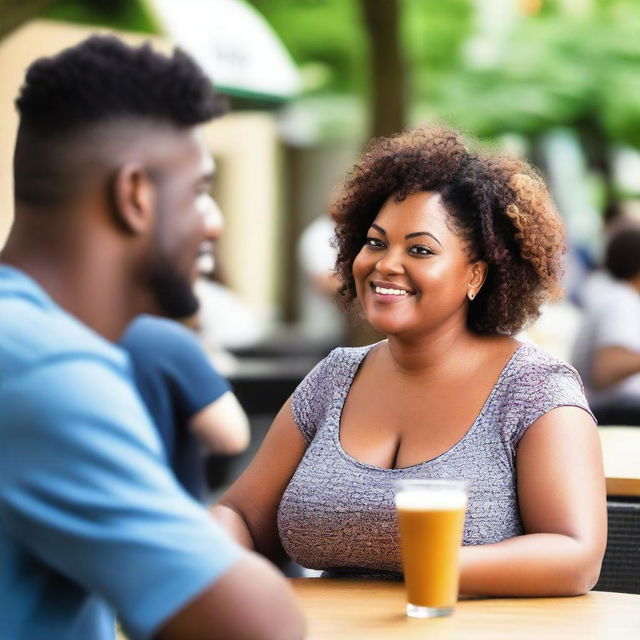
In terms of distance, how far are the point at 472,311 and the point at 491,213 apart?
0.71 feet

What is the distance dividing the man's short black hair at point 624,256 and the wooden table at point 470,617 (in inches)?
179

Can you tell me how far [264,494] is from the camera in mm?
2744

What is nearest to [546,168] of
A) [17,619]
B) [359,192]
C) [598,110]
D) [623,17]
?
[598,110]

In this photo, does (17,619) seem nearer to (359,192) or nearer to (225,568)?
(225,568)

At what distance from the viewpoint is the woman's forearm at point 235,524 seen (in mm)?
2682

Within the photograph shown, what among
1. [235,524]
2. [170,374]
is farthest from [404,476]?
[170,374]

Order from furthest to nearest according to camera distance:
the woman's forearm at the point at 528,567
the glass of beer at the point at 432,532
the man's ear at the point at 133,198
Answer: the woman's forearm at the point at 528,567 < the glass of beer at the point at 432,532 < the man's ear at the point at 133,198

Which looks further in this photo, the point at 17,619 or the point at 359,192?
the point at 359,192

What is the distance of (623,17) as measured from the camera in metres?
13.6

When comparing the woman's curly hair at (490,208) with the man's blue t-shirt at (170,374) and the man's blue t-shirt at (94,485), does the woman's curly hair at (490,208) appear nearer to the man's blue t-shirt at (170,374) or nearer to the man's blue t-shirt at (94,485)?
the man's blue t-shirt at (170,374)

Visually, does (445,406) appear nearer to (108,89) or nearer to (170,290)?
(170,290)

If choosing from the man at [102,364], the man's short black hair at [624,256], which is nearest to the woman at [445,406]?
the man at [102,364]

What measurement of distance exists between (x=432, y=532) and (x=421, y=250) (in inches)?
32.9

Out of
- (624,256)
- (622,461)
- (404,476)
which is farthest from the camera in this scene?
(624,256)
